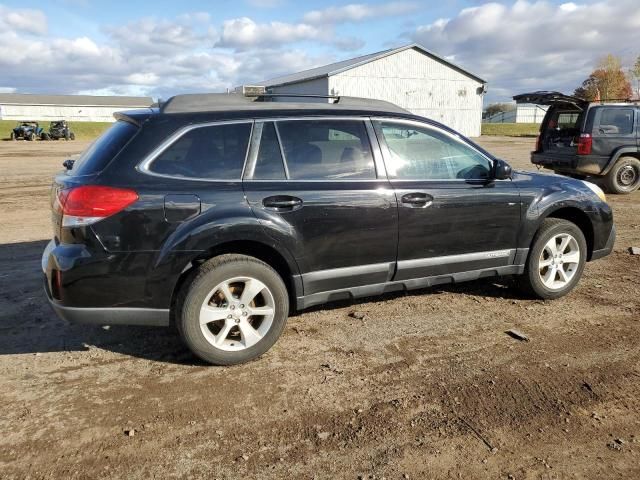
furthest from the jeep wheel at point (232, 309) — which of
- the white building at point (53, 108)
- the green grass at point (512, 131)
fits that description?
the white building at point (53, 108)

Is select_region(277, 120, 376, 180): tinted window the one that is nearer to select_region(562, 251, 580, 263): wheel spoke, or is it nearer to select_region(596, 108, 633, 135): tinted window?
select_region(562, 251, 580, 263): wheel spoke

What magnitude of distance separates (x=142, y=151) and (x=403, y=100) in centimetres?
3755

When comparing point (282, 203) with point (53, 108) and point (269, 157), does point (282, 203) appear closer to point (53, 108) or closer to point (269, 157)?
point (269, 157)

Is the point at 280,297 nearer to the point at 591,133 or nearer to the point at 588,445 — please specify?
the point at 588,445

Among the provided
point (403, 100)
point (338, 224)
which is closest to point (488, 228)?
point (338, 224)

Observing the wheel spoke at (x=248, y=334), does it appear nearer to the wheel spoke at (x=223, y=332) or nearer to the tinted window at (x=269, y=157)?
the wheel spoke at (x=223, y=332)

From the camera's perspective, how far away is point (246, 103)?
12.7 feet

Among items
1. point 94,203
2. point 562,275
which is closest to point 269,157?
point 94,203

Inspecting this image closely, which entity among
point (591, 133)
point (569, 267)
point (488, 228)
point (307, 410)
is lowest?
point (307, 410)

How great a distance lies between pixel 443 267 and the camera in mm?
4332

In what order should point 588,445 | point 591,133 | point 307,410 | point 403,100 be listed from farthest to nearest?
1. point 403,100
2. point 591,133
3. point 307,410
4. point 588,445

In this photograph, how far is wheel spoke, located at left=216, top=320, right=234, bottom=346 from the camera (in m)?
3.58

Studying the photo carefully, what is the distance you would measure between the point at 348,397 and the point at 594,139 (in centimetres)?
993

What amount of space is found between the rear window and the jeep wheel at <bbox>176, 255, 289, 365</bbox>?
955 millimetres
